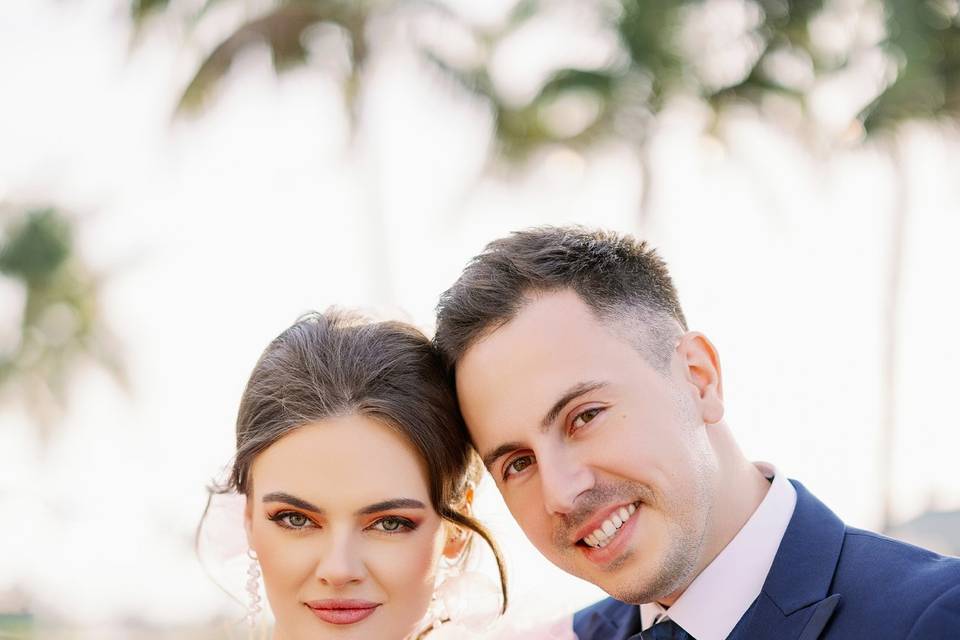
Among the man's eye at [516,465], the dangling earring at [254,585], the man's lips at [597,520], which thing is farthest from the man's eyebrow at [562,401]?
the dangling earring at [254,585]

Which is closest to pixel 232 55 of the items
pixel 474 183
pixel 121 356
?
pixel 474 183

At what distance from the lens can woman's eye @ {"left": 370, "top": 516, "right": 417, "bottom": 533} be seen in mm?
3795

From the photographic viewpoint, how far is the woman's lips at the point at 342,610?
3.71 metres

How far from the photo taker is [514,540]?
461 centimetres

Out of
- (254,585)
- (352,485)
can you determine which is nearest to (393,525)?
(352,485)

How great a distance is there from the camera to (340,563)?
12.0 ft

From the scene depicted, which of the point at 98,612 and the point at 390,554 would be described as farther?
the point at 98,612

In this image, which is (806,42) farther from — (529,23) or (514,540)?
(514,540)

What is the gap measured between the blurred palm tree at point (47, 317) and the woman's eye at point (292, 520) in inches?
1029

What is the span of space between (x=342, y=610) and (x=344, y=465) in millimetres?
459

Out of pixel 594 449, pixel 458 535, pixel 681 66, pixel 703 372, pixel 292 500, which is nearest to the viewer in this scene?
pixel 594 449

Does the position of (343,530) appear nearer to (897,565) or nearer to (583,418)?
(583,418)

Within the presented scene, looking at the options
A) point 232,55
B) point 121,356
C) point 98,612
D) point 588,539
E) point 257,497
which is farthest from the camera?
point 121,356

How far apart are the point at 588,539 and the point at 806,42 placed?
20.1m
